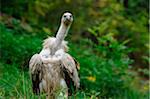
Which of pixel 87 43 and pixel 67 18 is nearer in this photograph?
pixel 67 18

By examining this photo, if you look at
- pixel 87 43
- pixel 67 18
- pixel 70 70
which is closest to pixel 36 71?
pixel 70 70

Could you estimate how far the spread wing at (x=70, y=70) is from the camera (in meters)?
7.42

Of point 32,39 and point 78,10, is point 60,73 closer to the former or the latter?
point 32,39

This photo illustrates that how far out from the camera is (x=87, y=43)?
51.1ft

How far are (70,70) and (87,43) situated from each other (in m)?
8.10

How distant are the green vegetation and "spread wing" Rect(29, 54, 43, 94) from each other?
11 centimetres

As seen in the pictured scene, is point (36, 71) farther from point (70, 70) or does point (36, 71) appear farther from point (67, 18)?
point (67, 18)

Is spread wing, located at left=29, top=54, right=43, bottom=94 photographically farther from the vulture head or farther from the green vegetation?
the vulture head

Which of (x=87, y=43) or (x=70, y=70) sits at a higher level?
(x=87, y=43)

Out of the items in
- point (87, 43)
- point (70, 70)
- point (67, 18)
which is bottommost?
point (70, 70)

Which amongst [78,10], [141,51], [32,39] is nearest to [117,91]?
[32,39]

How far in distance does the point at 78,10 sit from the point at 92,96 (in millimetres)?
10669

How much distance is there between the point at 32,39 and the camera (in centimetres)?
1248

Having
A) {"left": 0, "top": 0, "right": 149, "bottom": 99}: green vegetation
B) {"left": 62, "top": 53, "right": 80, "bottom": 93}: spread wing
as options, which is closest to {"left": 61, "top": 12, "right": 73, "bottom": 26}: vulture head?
{"left": 62, "top": 53, "right": 80, "bottom": 93}: spread wing
